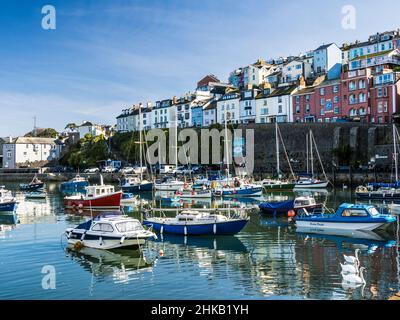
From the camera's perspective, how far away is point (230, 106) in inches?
3351

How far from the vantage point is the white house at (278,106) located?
247 feet

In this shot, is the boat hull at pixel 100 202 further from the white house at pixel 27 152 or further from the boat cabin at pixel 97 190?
the white house at pixel 27 152

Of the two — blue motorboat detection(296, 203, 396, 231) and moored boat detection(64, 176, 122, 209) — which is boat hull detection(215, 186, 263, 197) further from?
blue motorboat detection(296, 203, 396, 231)

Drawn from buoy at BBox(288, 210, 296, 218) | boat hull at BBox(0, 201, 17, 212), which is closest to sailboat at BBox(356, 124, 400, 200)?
buoy at BBox(288, 210, 296, 218)

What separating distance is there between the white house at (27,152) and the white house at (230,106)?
4925cm

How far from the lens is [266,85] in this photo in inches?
3332

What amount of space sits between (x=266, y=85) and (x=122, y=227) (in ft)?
224

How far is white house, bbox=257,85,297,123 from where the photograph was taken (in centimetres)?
7531

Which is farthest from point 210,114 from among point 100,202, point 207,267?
point 207,267

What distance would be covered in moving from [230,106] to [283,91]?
1186 cm

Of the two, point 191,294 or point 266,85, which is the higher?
point 266,85
